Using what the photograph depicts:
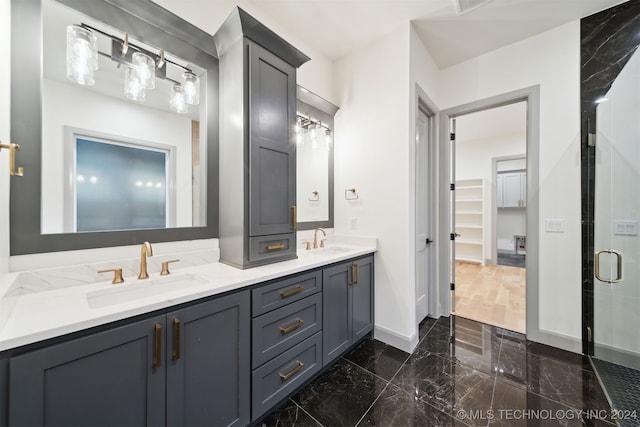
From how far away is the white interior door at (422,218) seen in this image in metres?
2.47

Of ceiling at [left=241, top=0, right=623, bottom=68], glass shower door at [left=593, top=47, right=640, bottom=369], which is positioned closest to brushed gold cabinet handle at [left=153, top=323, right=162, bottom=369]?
ceiling at [left=241, top=0, right=623, bottom=68]

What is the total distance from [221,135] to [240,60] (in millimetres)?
517

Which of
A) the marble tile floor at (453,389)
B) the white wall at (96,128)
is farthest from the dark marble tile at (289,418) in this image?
the white wall at (96,128)

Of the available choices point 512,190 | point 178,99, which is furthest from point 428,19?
point 512,190

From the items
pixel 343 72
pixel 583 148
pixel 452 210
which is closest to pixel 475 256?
pixel 452 210

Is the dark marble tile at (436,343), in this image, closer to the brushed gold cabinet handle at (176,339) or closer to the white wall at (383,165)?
the white wall at (383,165)

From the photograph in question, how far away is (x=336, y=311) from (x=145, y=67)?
209cm

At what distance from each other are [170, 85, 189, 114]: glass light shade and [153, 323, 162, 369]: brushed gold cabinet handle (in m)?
1.38

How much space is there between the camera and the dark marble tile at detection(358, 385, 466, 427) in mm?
1408

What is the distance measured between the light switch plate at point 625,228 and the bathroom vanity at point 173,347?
2088mm

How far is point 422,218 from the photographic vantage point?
2580 millimetres

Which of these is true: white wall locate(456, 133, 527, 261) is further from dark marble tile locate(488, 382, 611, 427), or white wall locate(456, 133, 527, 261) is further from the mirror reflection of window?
the mirror reflection of window

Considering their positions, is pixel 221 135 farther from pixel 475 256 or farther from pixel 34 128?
pixel 475 256

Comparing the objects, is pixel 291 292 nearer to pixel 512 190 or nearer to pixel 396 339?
pixel 396 339
